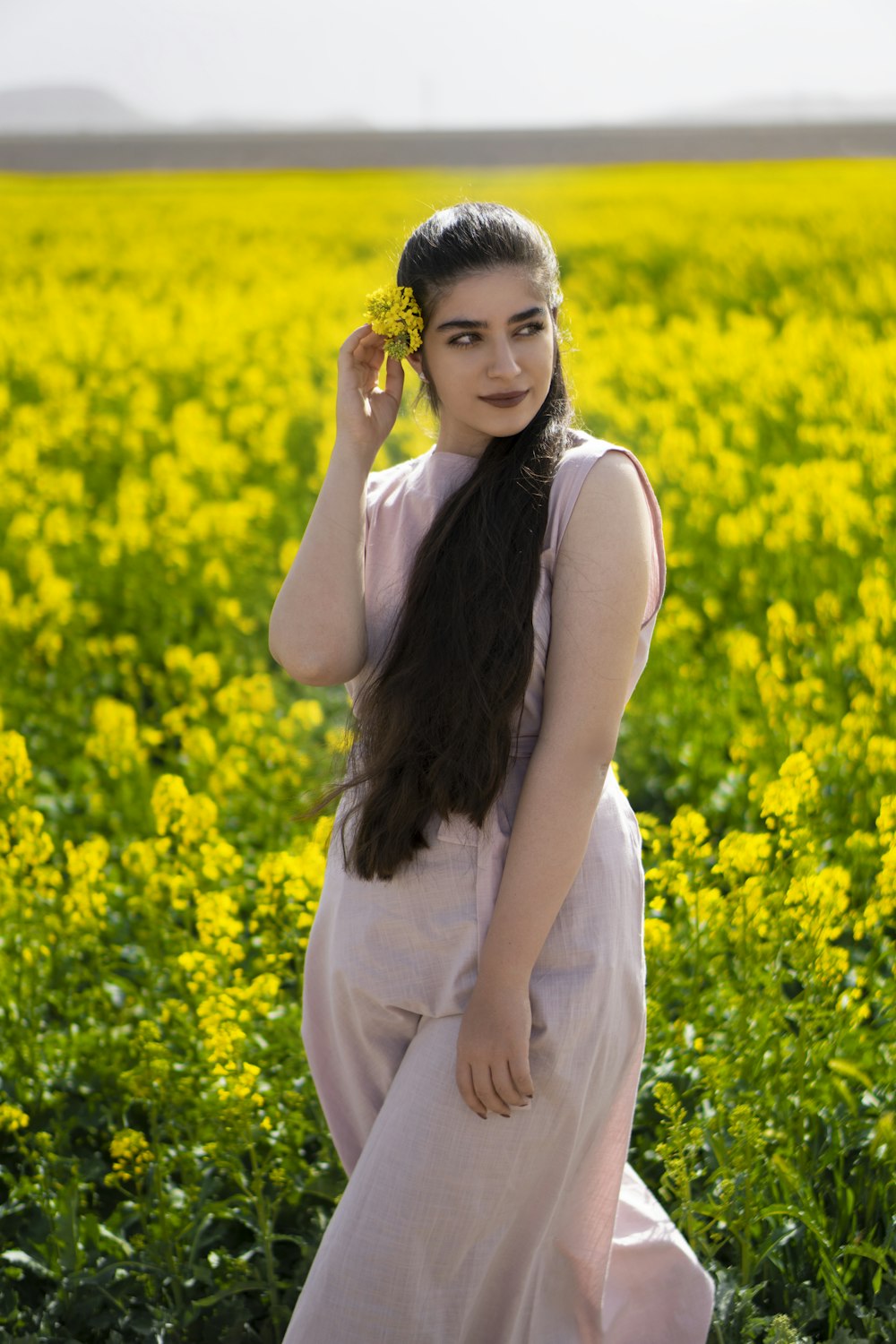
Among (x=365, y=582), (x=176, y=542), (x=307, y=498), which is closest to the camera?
(x=365, y=582)

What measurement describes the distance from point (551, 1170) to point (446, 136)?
41682 mm

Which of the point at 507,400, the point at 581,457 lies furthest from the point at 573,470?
the point at 507,400

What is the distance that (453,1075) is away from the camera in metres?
1.62

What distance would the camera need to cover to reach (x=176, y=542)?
17.1 ft

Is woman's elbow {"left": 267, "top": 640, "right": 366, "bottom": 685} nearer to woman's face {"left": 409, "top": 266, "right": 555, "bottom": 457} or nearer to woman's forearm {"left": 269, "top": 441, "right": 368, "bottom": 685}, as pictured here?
woman's forearm {"left": 269, "top": 441, "right": 368, "bottom": 685}

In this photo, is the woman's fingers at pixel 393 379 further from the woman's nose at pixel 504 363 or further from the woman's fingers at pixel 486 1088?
the woman's fingers at pixel 486 1088

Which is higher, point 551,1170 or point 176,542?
point 176,542

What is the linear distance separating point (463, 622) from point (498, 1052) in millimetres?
513

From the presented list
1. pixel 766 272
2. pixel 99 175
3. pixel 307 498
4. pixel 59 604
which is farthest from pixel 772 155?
pixel 59 604

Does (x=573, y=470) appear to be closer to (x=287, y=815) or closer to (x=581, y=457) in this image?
(x=581, y=457)

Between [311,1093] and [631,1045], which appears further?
[311,1093]

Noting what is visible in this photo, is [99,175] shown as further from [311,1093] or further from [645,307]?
[311,1093]

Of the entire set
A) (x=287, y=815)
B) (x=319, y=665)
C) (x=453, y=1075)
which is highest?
(x=319, y=665)

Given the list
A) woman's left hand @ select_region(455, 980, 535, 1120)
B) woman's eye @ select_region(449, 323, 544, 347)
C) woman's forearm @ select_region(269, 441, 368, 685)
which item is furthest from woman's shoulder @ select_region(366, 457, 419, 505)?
woman's left hand @ select_region(455, 980, 535, 1120)
